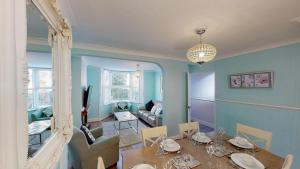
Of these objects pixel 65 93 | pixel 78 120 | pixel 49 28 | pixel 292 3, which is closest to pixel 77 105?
pixel 78 120

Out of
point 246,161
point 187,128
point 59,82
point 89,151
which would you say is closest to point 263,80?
point 187,128

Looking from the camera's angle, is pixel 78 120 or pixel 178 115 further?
pixel 178 115

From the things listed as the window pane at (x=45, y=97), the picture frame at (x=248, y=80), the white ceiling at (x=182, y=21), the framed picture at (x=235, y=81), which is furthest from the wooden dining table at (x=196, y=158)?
the framed picture at (x=235, y=81)

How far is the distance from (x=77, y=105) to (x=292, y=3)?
3464mm

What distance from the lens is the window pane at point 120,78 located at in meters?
6.56

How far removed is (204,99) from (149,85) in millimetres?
2932

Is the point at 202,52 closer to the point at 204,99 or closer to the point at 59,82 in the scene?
the point at 59,82

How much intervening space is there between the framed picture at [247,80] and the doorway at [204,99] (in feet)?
5.65

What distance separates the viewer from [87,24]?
1.71 meters

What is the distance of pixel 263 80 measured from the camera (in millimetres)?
2537

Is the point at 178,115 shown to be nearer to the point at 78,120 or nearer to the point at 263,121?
the point at 263,121

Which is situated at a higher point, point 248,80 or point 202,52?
point 202,52

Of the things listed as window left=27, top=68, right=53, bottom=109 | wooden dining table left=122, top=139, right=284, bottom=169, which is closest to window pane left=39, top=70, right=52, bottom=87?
window left=27, top=68, right=53, bottom=109

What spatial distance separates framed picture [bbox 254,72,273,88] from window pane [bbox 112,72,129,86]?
214 inches
